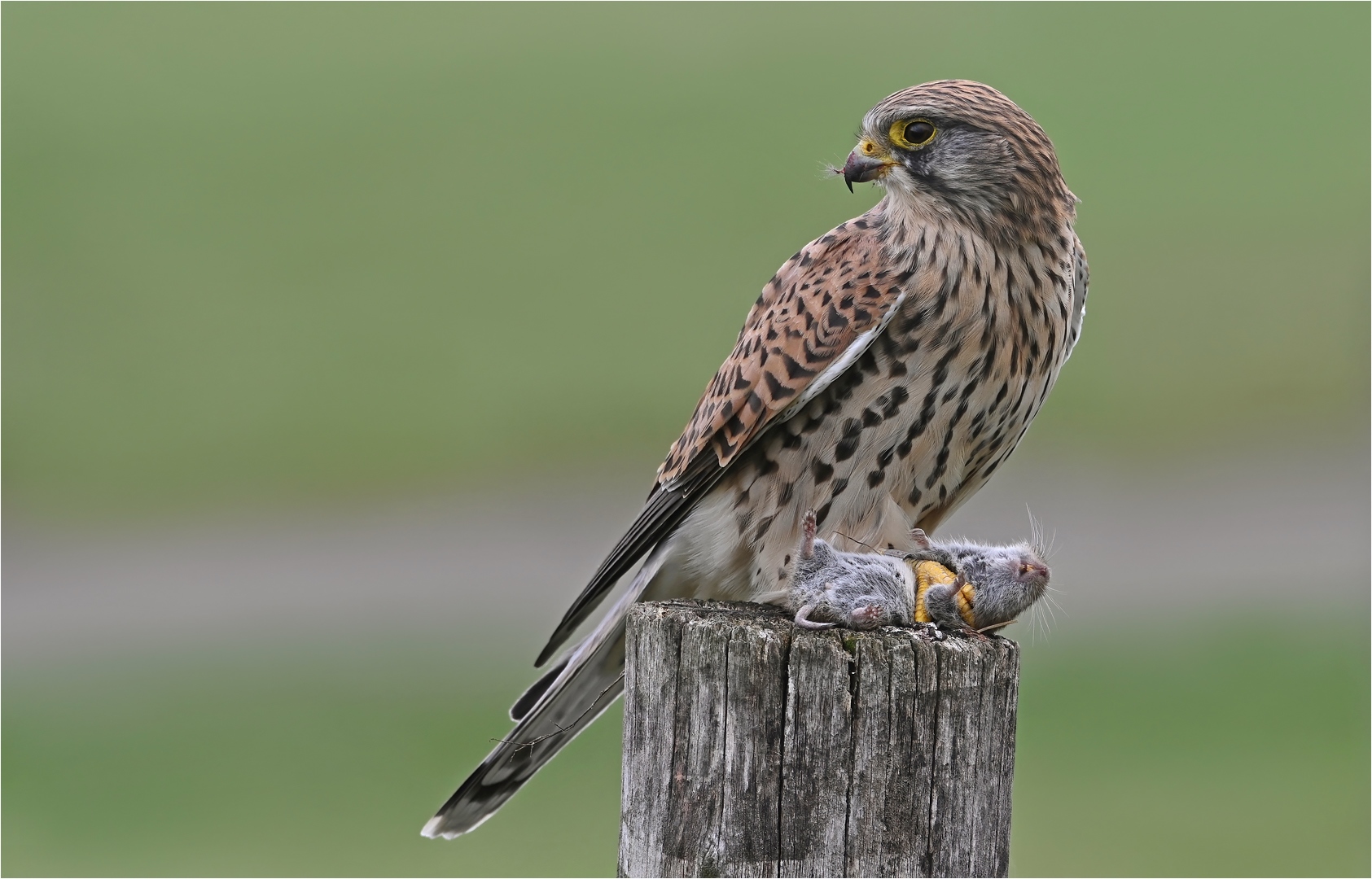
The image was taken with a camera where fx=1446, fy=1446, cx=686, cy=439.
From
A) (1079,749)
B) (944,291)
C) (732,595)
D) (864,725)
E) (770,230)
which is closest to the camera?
(864,725)

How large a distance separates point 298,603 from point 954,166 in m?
7.80

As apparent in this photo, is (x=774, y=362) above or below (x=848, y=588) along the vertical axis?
above

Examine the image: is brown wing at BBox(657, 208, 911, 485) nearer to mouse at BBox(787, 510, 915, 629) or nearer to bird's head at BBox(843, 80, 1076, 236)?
bird's head at BBox(843, 80, 1076, 236)

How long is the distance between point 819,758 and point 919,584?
0.84 metres

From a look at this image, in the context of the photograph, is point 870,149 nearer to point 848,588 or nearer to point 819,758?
point 848,588

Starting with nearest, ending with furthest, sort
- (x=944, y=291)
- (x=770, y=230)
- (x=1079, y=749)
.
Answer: (x=944, y=291)
(x=1079, y=749)
(x=770, y=230)

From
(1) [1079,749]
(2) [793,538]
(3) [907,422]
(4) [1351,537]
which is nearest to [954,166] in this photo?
(3) [907,422]

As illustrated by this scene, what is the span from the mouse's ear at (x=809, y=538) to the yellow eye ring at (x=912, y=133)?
110cm

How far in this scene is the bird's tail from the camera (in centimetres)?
351

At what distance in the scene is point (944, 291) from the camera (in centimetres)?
366

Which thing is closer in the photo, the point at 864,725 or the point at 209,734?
the point at 864,725

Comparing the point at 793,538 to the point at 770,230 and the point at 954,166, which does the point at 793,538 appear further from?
the point at 770,230

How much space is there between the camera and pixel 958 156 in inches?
145

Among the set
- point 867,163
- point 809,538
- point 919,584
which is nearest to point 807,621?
point 809,538
